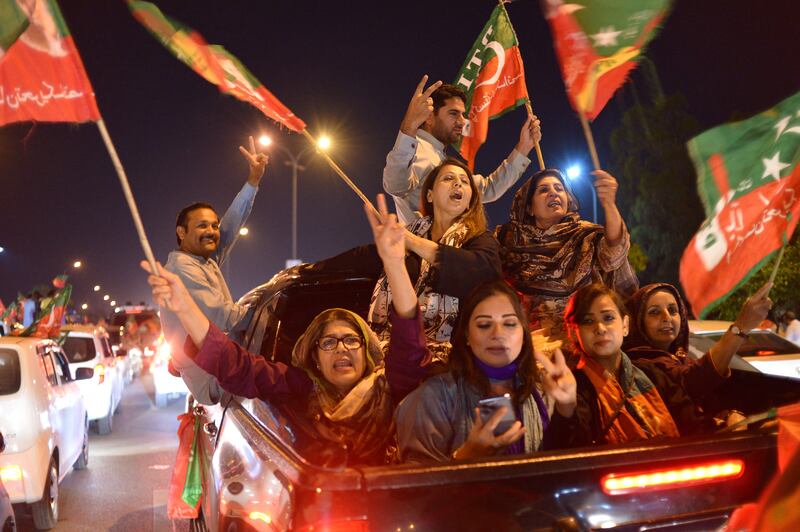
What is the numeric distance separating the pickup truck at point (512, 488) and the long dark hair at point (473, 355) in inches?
25.7

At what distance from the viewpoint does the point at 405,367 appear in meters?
2.92

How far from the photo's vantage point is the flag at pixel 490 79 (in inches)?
242

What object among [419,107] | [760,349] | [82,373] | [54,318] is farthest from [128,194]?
[760,349]

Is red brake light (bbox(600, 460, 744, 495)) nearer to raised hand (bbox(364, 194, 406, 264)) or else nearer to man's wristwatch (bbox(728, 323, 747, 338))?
raised hand (bbox(364, 194, 406, 264))

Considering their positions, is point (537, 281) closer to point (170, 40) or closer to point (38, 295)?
point (170, 40)

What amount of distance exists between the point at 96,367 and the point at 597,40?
30.5 feet

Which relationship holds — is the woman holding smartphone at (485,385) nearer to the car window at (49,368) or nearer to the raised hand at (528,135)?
the raised hand at (528,135)

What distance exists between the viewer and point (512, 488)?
1943 mm

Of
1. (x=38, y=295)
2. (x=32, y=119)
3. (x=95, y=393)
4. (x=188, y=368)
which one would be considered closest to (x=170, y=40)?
(x=32, y=119)

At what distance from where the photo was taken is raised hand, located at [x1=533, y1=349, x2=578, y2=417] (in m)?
2.67

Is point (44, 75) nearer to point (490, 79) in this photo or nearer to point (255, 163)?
point (255, 163)

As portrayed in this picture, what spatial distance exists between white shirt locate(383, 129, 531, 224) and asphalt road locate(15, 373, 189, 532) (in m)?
3.12

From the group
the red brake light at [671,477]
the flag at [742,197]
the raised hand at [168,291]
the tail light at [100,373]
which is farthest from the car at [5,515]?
the tail light at [100,373]

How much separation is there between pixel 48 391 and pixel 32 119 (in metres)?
3.98
